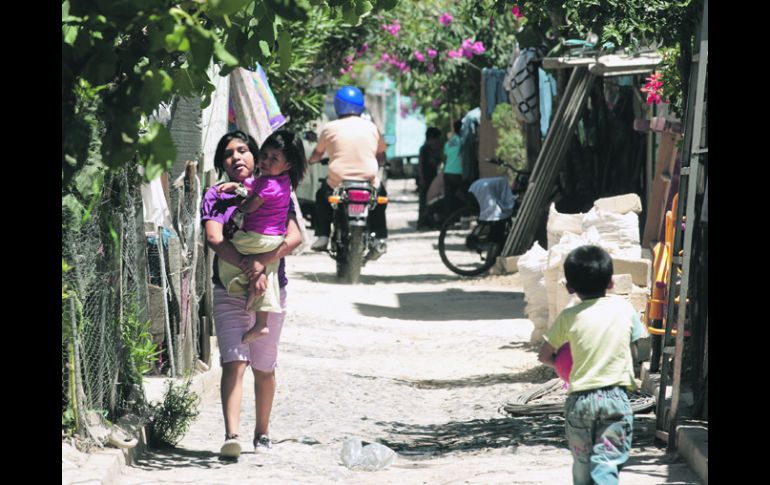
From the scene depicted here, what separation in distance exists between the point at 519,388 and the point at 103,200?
3.65 m

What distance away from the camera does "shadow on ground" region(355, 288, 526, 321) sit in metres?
12.8

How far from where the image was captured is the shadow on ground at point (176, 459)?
6.53 metres

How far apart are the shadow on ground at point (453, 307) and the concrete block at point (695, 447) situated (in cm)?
586

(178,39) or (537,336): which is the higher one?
(178,39)

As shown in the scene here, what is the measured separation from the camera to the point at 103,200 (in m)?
6.43

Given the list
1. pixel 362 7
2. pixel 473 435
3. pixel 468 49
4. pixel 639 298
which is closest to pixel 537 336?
pixel 639 298

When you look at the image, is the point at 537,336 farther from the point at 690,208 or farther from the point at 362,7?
the point at 362,7

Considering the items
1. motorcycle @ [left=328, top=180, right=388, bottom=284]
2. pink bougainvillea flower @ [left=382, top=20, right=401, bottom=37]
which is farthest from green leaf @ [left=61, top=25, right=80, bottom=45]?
pink bougainvillea flower @ [left=382, top=20, right=401, bottom=37]

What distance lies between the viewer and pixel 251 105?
1199 cm

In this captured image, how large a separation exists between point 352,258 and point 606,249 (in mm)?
5432

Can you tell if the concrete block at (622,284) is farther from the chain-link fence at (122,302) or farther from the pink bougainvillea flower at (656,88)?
the chain-link fence at (122,302)

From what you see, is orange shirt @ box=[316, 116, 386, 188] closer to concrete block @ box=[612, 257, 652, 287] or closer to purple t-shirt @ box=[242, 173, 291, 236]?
concrete block @ box=[612, 257, 652, 287]

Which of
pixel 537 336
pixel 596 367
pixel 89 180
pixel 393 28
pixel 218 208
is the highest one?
pixel 393 28
